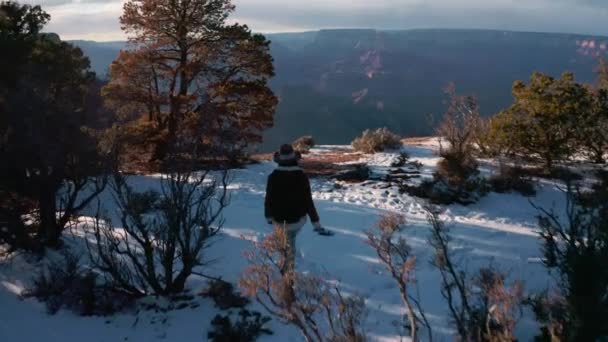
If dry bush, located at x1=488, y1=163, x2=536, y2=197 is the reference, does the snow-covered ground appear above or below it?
below

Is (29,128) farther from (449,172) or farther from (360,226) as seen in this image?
(449,172)

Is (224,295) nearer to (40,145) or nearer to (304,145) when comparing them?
(40,145)

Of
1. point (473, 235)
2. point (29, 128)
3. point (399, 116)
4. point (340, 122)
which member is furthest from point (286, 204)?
point (399, 116)

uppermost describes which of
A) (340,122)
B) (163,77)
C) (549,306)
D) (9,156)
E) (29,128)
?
(163,77)

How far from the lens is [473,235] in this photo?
6.86 m

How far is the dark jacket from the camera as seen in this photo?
5.21 metres

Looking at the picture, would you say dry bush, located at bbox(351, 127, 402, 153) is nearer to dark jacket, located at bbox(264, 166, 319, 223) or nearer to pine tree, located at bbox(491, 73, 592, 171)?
pine tree, located at bbox(491, 73, 592, 171)

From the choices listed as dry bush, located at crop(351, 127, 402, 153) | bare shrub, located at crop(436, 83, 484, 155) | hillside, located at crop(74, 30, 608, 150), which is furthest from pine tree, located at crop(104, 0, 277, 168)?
hillside, located at crop(74, 30, 608, 150)

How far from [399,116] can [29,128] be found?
221 ft

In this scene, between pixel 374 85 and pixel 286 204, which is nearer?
pixel 286 204

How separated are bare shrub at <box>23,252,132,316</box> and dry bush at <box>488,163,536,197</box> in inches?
291

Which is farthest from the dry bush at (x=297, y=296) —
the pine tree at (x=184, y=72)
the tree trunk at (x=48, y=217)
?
the pine tree at (x=184, y=72)

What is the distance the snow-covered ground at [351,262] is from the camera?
500cm

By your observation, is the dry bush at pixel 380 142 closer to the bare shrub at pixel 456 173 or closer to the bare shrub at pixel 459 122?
the bare shrub at pixel 459 122
